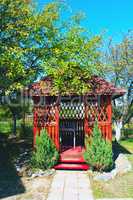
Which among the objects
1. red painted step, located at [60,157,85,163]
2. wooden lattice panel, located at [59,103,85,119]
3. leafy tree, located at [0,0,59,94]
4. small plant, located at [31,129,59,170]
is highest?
leafy tree, located at [0,0,59,94]

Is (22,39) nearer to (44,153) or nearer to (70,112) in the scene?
(44,153)

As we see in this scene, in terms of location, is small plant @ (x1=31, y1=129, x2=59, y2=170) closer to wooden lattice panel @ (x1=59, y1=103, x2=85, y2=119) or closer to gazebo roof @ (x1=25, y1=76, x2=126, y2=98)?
gazebo roof @ (x1=25, y1=76, x2=126, y2=98)

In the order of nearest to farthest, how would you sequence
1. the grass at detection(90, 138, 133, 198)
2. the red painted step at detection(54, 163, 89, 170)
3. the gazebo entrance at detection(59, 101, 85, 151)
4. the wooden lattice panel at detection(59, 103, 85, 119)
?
the grass at detection(90, 138, 133, 198)
the red painted step at detection(54, 163, 89, 170)
the gazebo entrance at detection(59, 101, 85, 151)
the wooden lattice panel at detection(59, 103, 85, 119)

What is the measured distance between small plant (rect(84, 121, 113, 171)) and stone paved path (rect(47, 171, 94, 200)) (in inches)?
20.4

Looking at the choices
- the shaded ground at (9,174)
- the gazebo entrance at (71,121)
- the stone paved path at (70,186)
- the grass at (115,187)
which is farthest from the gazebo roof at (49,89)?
the gazebo entrance at (71,121)

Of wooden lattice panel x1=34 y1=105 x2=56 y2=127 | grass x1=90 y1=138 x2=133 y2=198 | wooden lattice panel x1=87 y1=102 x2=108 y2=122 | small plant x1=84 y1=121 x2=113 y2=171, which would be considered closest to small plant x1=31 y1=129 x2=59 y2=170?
wooden lattice panel x1=34 y1=105 x2=56 y2=127

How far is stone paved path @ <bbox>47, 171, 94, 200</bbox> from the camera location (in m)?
9.27

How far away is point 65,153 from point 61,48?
162 inches

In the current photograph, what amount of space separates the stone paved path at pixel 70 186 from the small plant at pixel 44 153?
48 centimetres

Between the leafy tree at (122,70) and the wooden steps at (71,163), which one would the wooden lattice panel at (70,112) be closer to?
the wooden steps at (71,163)

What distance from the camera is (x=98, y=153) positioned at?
11.9m

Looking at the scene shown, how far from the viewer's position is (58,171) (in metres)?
12.2

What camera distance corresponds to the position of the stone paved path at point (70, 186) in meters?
9.27

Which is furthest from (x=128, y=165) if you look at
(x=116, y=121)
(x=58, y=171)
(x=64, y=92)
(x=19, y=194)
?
(x=116, y=121)
